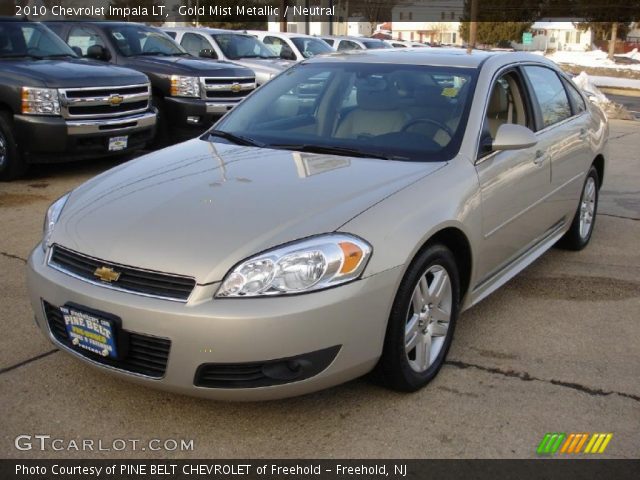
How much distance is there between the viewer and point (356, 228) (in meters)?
3.03

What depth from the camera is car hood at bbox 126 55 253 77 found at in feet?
32.5

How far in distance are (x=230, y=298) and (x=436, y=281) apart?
1115 mm

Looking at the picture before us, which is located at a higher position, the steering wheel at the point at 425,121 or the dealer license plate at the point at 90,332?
the steering wheel at the point at 425,121

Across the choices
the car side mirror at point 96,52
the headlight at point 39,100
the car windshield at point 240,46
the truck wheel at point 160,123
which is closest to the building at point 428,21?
the car windshield at point 240,46

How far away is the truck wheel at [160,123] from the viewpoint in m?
9.94

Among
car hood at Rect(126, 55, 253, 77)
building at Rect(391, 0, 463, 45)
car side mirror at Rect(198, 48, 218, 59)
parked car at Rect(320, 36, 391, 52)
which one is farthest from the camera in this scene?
building at Rect(391, 0, 463, 45)

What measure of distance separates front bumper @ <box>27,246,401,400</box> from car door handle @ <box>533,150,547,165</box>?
1.79 m

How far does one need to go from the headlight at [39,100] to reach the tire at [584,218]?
5.32m

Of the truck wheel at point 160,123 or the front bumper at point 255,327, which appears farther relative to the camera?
the truck wheel at point 160,123

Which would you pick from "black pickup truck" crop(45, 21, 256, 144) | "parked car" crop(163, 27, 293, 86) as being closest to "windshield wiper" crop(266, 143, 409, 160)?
"black pickup truck" crop(45, 21, 256, 144)

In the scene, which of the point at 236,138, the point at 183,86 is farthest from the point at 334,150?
the point at 183,86

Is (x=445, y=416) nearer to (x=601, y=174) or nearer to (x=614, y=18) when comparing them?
(x=601, y=174)

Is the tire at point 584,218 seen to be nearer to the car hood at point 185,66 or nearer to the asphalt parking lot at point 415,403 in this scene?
the asphalt parking lot at point 415,403

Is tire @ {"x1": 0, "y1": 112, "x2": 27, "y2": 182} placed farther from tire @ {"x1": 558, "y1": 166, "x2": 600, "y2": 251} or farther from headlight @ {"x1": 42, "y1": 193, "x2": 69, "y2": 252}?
tire @ {"x1": 558, "y1": 166, "x2": 600, "y2": 251}
